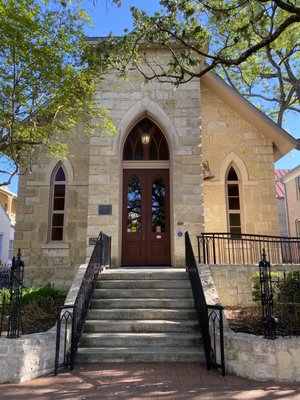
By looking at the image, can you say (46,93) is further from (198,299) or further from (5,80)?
(198,299)

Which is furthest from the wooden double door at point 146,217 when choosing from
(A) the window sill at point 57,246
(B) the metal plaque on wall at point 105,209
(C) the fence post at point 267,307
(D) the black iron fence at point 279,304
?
(C) the fence post at point 267,307

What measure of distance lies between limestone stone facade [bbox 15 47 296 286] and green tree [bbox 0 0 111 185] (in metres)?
1.37

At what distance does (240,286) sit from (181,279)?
5.34 feet

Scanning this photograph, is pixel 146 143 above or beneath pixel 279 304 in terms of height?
above

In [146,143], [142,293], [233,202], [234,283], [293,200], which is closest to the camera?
[142,293]

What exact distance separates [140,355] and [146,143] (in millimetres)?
6610

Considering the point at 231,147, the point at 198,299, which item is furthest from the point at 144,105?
the point at 198,299

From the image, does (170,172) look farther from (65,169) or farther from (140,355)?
(140,355)

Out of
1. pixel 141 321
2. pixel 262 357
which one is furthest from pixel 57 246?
pixel 262 357

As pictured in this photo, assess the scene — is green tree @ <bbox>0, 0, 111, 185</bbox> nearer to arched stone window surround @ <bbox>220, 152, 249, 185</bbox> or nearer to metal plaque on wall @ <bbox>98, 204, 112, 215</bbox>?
metal plaque on wall @ <bbox>98, 204, 112, 215</bbox>

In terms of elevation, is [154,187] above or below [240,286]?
above

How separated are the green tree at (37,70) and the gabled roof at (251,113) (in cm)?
408

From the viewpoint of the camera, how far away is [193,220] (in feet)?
31.1

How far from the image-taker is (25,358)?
4.82 metres
